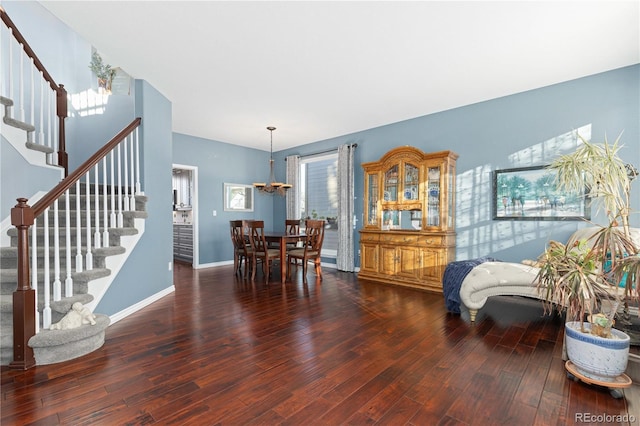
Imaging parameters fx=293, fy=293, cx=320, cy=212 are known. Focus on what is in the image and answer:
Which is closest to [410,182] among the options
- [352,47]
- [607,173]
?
[352,47]

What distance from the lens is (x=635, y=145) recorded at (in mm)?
3436

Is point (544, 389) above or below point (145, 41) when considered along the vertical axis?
below

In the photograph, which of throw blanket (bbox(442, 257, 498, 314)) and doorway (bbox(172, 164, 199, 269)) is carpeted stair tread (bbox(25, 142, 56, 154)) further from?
throw blanket (bbox(442, 257, 498, 314))

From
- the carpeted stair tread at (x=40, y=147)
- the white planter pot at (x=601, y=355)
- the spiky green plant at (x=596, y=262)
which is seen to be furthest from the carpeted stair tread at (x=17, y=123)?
the white planter pot at (x=601, y=355)

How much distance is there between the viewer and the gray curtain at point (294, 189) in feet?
23.1

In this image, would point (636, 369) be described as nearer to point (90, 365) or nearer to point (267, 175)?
point (90, 365)

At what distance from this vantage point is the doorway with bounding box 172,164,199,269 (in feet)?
20.7

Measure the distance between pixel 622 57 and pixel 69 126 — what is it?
23.5 ft

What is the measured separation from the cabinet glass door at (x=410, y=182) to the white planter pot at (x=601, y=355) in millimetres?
3073

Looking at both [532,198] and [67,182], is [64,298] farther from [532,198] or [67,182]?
[532,198]

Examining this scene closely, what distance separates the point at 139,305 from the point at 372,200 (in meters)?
3.92

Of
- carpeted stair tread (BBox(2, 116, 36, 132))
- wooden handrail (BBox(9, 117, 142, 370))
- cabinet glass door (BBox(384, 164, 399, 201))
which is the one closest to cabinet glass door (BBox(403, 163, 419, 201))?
cabinet glass door (BBox(384, 164, 399, 201))

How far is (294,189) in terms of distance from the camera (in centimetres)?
704

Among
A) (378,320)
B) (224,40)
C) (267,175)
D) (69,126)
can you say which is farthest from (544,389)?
(267,175)
